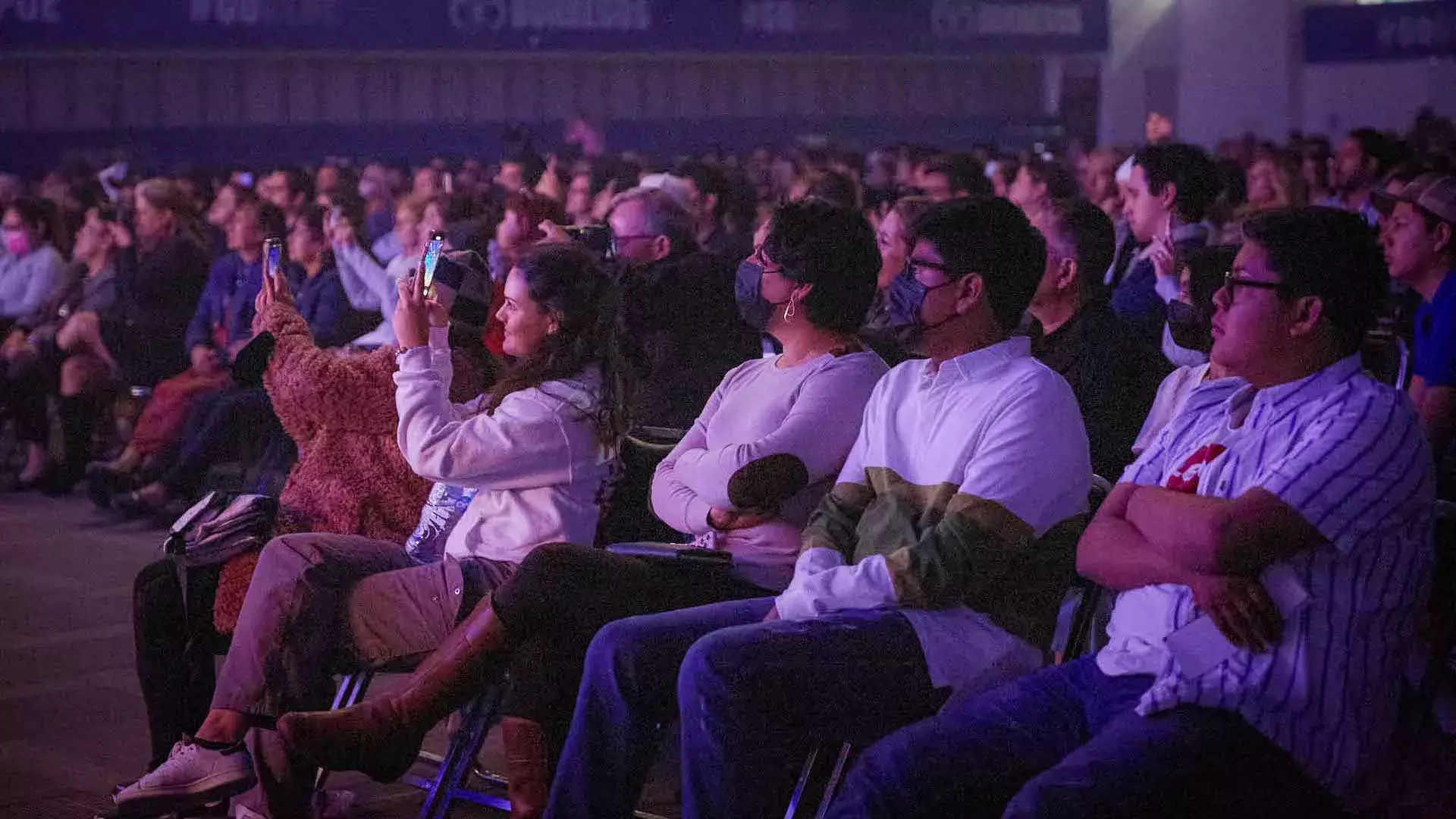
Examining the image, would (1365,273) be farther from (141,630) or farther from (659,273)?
(659,273)

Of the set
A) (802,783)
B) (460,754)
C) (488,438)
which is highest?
(488,438)

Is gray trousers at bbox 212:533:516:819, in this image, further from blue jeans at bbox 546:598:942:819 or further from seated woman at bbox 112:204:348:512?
seated woman at bbox 112:204:348:512

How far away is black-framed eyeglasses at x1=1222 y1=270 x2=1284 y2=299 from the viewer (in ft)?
10.0

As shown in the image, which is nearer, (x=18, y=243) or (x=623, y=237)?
(x=623, y=237)

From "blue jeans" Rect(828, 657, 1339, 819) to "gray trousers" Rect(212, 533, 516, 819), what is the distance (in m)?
1.32

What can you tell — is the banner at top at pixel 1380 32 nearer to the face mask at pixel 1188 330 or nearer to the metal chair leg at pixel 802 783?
the face mask at pixel 1188 330

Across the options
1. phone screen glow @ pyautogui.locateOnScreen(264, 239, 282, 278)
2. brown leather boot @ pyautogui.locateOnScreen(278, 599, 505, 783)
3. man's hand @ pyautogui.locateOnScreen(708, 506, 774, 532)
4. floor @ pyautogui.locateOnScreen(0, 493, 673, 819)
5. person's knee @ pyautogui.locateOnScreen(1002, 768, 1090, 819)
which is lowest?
floor @ pyautogui.locateOnScreen(0, 493, 673, 819)

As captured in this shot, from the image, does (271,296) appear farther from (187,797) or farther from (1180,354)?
(1180,354)

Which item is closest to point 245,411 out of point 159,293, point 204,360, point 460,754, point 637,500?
Answer: point 204,360

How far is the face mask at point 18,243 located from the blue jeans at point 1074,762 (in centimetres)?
909

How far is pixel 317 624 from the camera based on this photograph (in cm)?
425

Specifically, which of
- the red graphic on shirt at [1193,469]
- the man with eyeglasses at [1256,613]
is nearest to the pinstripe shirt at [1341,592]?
the man with eyeglasses at [1256,613]

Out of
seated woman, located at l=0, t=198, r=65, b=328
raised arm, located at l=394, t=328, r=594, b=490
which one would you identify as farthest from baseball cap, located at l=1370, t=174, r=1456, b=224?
seated woman, located at l=0, t=198, r=65, b=328

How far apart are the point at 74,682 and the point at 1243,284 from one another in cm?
432
